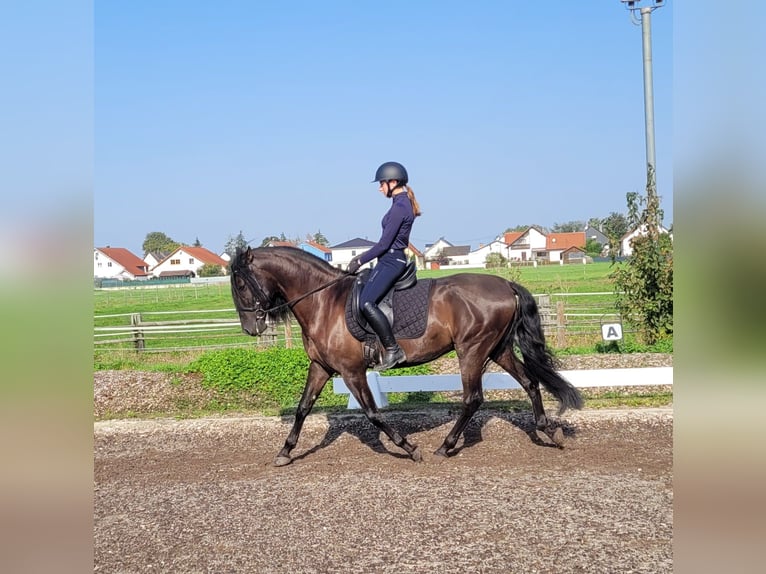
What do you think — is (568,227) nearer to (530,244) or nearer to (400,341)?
(530,244)

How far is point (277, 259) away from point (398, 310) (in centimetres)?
155

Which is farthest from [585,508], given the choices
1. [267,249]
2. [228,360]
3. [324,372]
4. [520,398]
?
[228,360]

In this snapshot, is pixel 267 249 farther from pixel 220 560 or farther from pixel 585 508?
pixel 585 508

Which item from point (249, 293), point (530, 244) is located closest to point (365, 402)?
point (249, 293)

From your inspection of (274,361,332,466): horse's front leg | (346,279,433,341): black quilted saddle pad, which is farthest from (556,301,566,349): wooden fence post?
(274,361,332,466): horse's front leg

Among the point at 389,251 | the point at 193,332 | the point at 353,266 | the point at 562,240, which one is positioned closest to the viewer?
the point at 389,251

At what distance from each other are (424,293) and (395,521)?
2.80m

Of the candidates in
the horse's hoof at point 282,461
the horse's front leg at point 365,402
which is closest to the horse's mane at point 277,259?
the horse's front leg at point 365,402

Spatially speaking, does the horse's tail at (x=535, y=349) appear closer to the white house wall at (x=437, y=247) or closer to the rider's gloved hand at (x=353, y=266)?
the rider's gloved hand at (x=353, y=266)

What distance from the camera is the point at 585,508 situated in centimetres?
557

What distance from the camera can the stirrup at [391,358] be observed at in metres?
7.25

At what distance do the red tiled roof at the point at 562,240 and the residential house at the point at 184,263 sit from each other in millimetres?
47929

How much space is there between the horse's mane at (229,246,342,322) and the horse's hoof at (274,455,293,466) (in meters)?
1.60

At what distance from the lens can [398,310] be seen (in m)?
7.33
